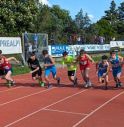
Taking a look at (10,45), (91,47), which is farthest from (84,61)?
(91,47)

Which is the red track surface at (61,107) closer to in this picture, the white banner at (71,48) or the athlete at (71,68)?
the athlete at (71,68)

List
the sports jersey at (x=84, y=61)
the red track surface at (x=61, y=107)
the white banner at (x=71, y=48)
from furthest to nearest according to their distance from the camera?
the white banner at (x=71, y=48), the sports jersey at (x=84, y=61), the red track surface at (x=61, y=107)

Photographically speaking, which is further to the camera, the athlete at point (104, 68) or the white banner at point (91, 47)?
the white banner at point (91, 47)

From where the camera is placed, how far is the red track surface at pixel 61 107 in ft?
31.7

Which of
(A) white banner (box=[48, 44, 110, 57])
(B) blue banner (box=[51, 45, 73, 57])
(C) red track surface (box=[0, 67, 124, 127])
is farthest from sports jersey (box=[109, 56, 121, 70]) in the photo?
(B) blue banner (box=[51, 45, 73, 57])

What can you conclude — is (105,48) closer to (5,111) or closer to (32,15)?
(32,15)

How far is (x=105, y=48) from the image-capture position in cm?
4106

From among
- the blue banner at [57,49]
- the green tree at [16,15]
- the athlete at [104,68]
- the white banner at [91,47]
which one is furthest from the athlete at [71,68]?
the green tree at [16,15]

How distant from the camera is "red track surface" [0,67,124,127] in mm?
9672

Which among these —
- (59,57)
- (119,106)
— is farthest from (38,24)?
(119,106)

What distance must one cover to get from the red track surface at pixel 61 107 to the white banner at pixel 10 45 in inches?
352

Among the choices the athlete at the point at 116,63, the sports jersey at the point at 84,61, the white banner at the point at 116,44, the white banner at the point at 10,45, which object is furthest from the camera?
the white banner at the point at 116,44

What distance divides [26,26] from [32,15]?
1.12 m

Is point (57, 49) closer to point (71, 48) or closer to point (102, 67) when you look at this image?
point (71, 48)
